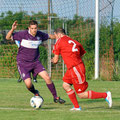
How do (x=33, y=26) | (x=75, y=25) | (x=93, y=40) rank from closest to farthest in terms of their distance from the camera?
(x=33, y=26) < (x=93, y=40) < (x=75, y=25)

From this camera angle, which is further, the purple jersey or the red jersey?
the purple jersey

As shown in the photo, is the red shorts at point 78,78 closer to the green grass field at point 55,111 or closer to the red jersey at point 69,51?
the red jersey at point 69,51

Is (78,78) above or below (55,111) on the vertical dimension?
above

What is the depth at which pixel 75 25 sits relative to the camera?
711 inches

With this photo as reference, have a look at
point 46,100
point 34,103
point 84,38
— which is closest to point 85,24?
point 84,38

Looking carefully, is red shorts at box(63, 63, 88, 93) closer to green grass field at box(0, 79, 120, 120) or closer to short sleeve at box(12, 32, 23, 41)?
green grass field at box(0, 79, 120, 120)

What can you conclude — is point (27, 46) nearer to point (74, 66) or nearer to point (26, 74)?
point (26, 74)

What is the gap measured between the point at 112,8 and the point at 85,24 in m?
1.43

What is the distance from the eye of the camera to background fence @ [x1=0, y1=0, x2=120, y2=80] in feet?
57.1

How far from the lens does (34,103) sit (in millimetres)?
7930

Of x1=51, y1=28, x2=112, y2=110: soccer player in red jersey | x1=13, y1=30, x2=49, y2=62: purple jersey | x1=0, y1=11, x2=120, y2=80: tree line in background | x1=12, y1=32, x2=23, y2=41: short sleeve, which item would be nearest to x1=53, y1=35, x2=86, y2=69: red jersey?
x1=51, y1=28, x2=112, y2=110: soccer player in red jersey

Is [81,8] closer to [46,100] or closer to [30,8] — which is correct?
[30,8]

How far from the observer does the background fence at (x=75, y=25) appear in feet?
57.1

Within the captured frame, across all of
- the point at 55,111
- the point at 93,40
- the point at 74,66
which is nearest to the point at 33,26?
the point at 74,66
